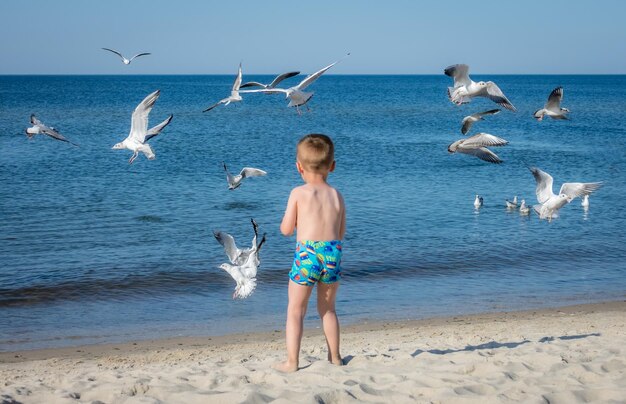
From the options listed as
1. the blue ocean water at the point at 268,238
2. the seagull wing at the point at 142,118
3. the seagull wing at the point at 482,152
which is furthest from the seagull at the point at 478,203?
the seagull wing at the point at 142,118

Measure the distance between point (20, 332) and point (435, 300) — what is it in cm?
531

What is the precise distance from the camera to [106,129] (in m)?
45.3

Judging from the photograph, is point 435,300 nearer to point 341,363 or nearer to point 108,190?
point 341,363

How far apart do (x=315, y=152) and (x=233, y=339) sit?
13.7 ft

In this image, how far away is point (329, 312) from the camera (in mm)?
5621

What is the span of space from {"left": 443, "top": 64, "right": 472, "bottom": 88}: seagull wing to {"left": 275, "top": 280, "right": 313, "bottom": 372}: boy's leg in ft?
16.2

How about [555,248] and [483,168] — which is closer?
[555,248]

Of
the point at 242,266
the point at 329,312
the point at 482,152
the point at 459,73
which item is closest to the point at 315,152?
the point at 329,312

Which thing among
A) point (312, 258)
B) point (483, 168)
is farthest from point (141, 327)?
point (483, 168)

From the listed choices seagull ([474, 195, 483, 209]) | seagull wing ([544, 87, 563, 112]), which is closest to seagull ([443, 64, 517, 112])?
seagull wing ([544, 87, 563, 112])

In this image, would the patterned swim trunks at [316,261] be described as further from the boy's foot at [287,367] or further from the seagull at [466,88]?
the seagull at [466,88]

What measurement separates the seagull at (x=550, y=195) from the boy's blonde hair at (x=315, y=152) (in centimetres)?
516

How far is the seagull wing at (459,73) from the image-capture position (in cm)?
963

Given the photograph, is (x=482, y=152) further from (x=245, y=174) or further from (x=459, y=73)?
(x=245, y=174)
